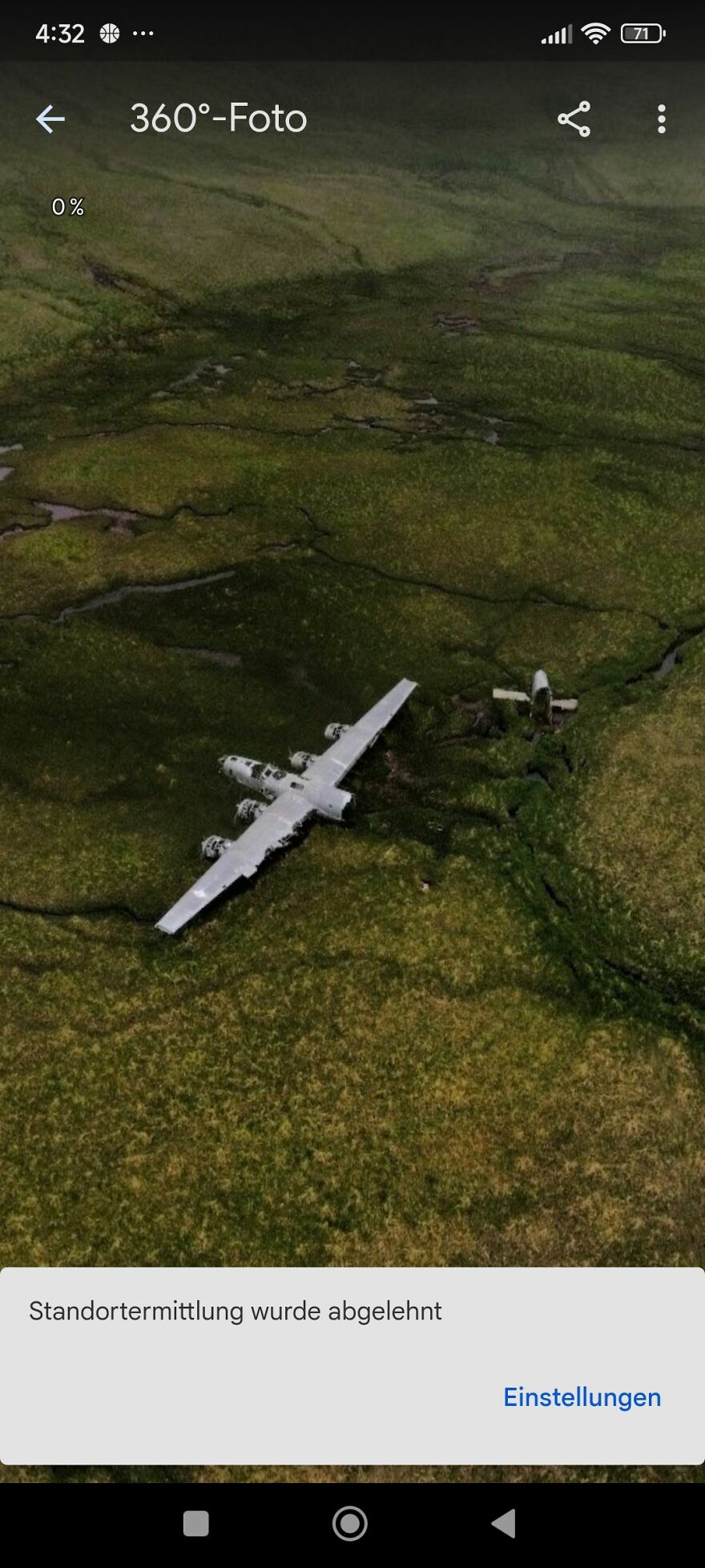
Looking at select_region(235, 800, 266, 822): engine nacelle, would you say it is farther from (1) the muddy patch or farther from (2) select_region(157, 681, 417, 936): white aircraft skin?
(1) the muddy patch

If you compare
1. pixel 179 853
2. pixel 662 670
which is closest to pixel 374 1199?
pixel 179 853

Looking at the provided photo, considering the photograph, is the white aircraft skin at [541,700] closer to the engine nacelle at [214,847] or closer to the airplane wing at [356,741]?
the airplane wing at [356,741]

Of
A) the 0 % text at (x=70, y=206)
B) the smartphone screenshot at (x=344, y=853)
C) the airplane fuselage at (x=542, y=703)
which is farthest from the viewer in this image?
the 0 % text at (x=70, y=206)

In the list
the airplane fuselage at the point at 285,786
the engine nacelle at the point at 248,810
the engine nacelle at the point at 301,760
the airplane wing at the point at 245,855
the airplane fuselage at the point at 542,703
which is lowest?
the airplane wing at the point at 245,855

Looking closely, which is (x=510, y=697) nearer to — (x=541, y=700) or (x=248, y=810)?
(x=541, y=700)

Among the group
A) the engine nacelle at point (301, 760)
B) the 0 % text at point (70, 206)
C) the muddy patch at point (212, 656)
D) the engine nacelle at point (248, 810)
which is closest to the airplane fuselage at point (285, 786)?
the engine nacelle at point (301, 760)

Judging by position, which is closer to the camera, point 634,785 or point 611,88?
point 634,785

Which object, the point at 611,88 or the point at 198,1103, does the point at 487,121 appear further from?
the point at 198,1103

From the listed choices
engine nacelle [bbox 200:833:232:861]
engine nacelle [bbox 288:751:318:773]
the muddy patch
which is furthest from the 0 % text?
engine nacelle [bbox 200:833:232:861]
